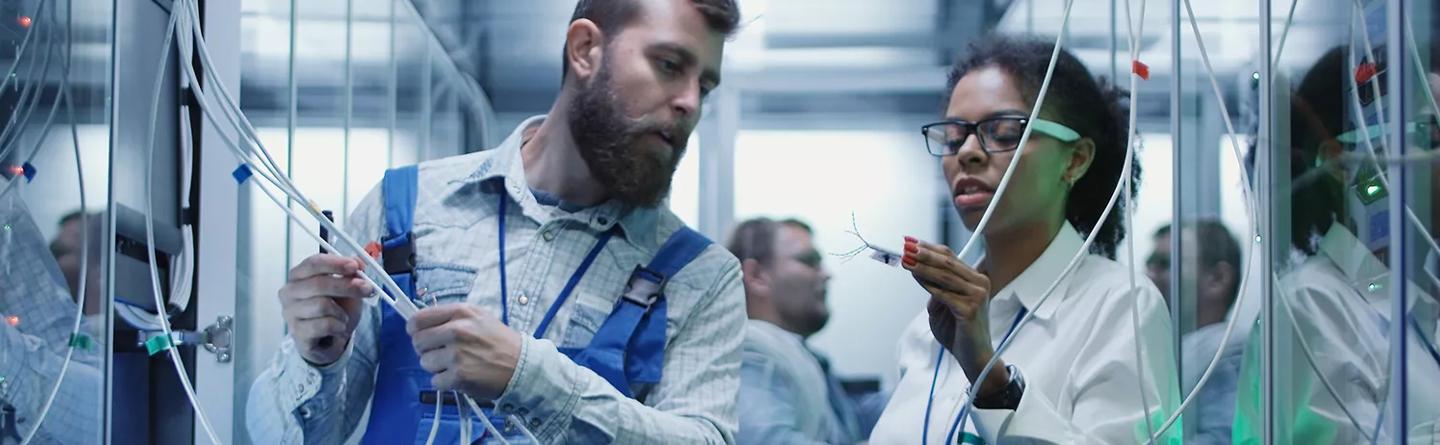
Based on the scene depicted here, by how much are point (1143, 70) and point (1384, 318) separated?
57 centimetres

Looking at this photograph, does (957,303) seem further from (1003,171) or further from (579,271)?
(579,271)

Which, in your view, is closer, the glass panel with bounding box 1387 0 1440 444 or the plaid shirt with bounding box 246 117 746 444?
the glass panel with bounding box 1387 0 1440 444

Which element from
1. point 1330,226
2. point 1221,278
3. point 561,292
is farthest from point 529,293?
point 1221,278

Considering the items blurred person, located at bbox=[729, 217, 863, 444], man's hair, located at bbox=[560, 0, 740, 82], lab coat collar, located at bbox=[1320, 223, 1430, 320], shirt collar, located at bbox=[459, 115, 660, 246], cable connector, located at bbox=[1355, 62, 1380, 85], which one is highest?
man's hair, located at bbox=[560, 0, 740, 82]

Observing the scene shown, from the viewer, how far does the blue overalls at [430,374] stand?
1634 millimetres

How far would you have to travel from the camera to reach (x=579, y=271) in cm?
170

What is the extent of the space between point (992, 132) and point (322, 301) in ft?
2.94

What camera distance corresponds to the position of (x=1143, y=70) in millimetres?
1681

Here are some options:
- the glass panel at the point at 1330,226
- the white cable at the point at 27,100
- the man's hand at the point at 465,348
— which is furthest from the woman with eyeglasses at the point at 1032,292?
the white cable at the point at 27,100

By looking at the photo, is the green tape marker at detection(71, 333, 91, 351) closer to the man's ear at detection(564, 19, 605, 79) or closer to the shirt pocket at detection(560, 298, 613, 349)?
the shirt pocket at detection(560, 298, 613, 349)

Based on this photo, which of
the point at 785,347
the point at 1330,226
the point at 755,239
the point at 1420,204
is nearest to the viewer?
the point at 1420,204

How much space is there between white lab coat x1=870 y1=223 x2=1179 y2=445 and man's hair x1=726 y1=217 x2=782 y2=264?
0.91 metres

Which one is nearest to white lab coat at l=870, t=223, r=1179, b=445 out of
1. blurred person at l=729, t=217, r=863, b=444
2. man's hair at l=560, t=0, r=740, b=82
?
man's hair at l=560, t=0, r=740, b=82

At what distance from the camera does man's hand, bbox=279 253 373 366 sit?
4.85 feet
